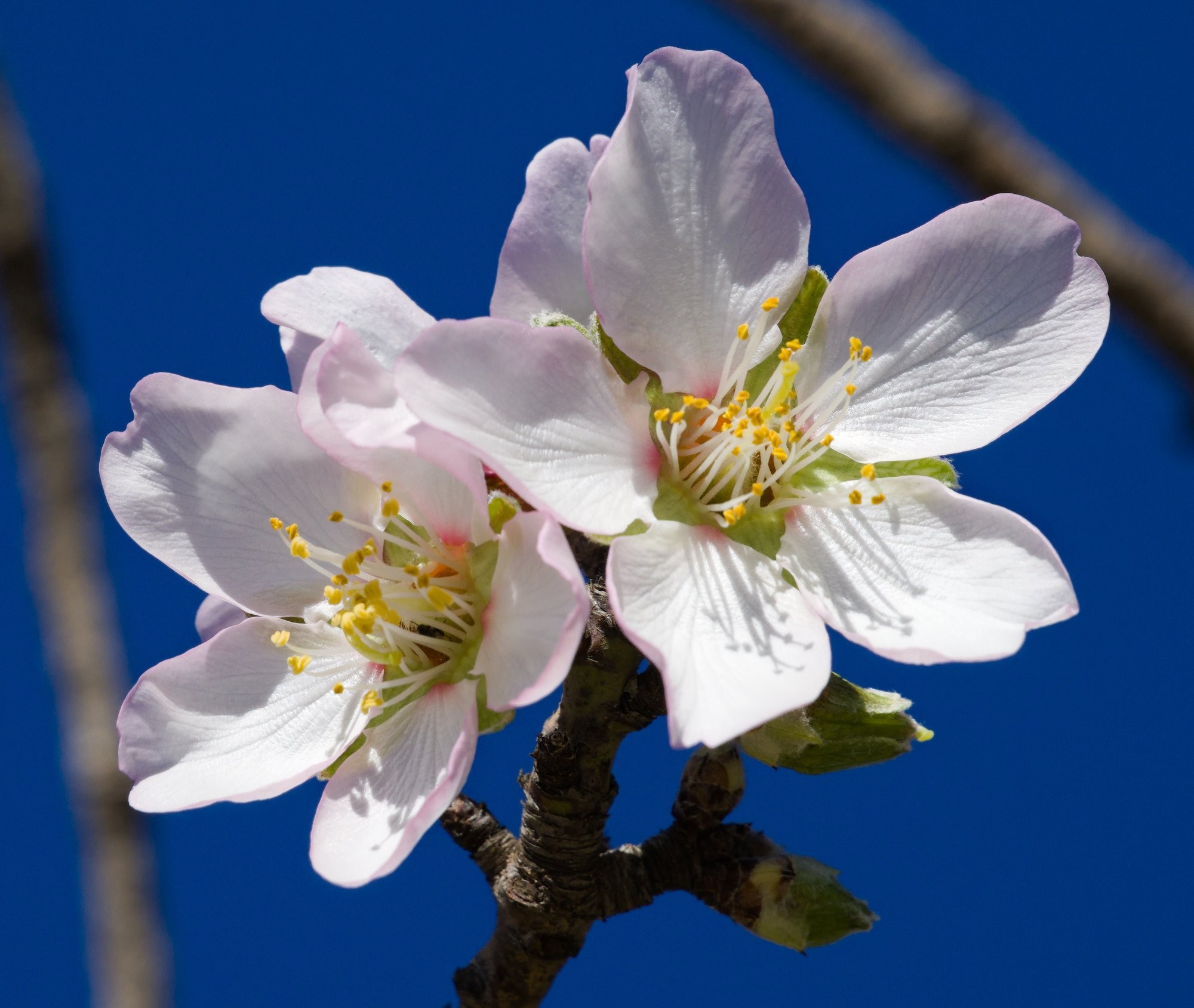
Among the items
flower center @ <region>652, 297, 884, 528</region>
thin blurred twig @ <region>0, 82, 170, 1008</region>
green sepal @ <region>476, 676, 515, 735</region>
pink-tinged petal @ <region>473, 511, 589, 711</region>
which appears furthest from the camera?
thin blurred twig @ <region>0, 82, 170, 1008</region>

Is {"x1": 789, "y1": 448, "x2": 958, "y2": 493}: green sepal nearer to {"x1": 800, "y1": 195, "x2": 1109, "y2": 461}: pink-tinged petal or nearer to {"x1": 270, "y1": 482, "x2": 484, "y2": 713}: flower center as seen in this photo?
{"x1": 800, "y1": 195, "x2": 1109, "y2": 461}: pink-tinged petal

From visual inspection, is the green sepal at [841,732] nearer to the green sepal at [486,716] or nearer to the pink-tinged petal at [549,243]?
the green sepal at [486,716]

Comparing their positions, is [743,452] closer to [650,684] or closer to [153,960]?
Answer: [650,684]

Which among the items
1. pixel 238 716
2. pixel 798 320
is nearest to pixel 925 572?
pixel 798 320

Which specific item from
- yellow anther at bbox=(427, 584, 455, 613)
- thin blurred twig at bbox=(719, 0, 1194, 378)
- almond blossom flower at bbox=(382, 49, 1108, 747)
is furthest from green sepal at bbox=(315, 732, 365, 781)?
thin blurred twig at bbox=(719, 0, 1194, 378)

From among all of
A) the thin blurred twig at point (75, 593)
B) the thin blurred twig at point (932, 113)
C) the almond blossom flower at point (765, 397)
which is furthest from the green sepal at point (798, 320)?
the thin blurred twig at point (75, 593)
